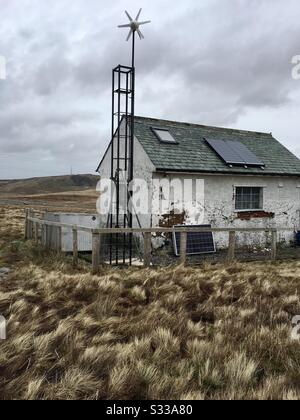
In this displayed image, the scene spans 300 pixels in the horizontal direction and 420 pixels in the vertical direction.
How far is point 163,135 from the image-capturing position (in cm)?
1609

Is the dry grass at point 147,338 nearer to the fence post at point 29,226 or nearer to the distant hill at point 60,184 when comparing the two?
the fence post at point 29,226

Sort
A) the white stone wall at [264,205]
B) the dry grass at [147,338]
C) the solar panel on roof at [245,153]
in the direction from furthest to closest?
the solar panel on roof at [245,153]
the white stone wall at [264,205]
the dry grass at [147,338]

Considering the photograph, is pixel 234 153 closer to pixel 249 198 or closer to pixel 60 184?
pixel 249 198

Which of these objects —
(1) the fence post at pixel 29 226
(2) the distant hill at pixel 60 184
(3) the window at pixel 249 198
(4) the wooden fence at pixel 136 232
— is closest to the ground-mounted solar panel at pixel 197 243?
(4) the wooden fence at pixel 136 232

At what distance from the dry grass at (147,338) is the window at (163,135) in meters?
7.93

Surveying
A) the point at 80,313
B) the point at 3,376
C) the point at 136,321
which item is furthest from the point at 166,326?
the point at 3,376

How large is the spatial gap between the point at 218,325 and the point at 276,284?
3523 millimetres

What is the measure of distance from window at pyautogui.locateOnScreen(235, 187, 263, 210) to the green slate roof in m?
0.88

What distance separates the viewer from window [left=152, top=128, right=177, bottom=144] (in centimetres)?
1566

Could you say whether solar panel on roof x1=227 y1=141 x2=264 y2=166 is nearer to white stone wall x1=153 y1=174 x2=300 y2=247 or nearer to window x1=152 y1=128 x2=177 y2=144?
white stone wall x1=153 y1=174 x2=300 y2=247

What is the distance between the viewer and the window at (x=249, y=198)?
1652 centimetres

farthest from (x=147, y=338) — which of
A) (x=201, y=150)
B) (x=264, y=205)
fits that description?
(x=264, y=205)

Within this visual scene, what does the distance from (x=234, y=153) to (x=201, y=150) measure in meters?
1.69

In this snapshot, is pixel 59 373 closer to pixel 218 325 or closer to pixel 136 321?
pixel 136 321
